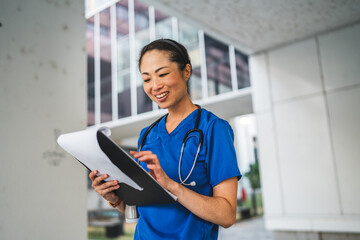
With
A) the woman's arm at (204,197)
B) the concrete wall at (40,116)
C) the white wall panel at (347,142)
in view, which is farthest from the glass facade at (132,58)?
the woman's arm at (204,197)

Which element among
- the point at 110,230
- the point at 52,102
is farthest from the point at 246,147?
the point at 52,102

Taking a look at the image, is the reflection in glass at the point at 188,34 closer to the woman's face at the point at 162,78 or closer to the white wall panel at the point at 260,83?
the white wall panel at the point at 260,83

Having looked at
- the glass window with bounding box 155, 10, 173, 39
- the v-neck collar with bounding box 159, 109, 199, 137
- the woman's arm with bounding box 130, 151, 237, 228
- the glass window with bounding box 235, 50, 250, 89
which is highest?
the glass window with bounding box 155, 10, 173, 39

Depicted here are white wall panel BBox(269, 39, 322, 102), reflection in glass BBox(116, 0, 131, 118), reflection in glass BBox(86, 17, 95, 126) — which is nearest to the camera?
white wall panel BBox(269, 39, 322, 102)

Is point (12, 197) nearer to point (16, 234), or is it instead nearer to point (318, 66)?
point (16, 234)

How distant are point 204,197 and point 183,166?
5.8 inches

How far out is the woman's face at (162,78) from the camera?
109cm

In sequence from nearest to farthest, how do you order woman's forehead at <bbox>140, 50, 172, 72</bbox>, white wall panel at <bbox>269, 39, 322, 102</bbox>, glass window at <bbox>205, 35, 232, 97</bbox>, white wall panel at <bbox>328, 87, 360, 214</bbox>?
woman's forehead at <bbox>140, 50, 172, 72</bbox> < white wall panel at <bbox>328, 87, 360, 214</bbox> < white wall panel at <bbox>269, 39, 322, 102</bbox> < glass window at <bbox>205, 35, 232, 97</bbox>

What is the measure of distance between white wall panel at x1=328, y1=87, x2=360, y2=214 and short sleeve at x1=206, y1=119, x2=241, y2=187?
11.6 feet

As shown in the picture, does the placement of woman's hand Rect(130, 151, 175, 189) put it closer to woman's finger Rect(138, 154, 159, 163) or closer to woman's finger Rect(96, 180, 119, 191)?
woman's finger Rect(138, 154, 159, 163)

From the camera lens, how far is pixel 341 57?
13.8 feet

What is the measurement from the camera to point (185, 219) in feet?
3.39

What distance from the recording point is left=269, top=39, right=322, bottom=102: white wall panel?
4426mm

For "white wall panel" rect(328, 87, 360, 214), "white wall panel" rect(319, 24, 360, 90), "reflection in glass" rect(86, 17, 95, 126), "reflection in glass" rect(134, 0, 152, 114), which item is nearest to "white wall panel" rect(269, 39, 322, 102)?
"white wall panel" rect(319, 24, 360, 90)
